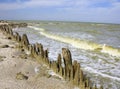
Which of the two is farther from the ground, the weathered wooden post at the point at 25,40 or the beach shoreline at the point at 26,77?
the weathered wooden post at the point at 25,40

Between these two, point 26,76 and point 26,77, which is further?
point 26,76

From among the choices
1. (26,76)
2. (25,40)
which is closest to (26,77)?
(26,76)

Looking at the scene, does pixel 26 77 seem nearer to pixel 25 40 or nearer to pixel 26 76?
pixel 26 76

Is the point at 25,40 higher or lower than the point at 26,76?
higher

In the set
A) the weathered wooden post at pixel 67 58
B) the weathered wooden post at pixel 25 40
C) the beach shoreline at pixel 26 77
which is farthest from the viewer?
the weathered wooden post at pixel 25 40

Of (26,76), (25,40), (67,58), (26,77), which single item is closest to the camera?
(67,58)

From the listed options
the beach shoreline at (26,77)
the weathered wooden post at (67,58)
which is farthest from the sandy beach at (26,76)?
the weathered wooden post at (67,58)

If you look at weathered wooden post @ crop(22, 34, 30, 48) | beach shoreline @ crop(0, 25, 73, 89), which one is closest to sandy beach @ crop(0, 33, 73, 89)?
beach shoreline @ crop(0, 25, 73, 89)

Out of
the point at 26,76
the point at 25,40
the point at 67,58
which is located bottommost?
the point at 26,76

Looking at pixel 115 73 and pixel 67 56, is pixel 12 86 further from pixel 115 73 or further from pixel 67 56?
pixel 115 73

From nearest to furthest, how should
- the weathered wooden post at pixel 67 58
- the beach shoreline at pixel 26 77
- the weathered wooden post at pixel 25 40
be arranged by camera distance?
the beach shoreline at pixel 26 77 → the weathered wooden post at pixel 67 58 → the weathered wooden post at pixel 25 40

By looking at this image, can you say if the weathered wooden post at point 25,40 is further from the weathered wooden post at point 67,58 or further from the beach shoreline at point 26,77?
the weathered wooden post at point 67,58

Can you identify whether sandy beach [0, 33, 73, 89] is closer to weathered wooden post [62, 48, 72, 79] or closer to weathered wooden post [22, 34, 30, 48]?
weathered wooden post [62, 48, 72, 79]

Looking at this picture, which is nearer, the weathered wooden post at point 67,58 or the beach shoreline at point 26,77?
the beach shoreline at point 26,77
